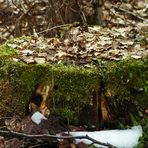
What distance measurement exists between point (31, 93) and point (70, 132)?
461 mm

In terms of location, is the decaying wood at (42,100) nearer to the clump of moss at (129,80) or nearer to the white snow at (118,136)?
the white snow at (118,136)

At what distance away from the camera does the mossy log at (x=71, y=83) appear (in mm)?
3154

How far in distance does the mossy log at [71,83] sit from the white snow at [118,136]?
0.63ft

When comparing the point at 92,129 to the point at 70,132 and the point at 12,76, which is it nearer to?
the point at 70,132

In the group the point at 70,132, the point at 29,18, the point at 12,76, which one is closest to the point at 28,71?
the point at 12,76

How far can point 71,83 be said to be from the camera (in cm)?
316

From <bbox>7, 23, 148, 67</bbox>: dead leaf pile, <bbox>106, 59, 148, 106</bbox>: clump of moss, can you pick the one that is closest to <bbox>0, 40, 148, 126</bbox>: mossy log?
<bbox>106, 59, 148, 106</bbox>: clump of moss

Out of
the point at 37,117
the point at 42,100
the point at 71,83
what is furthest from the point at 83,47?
the point at 37,117

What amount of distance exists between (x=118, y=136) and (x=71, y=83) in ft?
1.86

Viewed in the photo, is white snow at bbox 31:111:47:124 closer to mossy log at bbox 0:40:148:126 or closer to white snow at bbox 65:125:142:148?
mossy log at bbox 0:40:148:126

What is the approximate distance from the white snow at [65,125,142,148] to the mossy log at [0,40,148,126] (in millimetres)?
193

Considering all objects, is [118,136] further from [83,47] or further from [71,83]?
[83,47]

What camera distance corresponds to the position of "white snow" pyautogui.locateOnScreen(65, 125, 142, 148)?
3.07m

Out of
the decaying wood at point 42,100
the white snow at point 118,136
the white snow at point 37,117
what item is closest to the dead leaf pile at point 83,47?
the decaying wood at point 42,100
